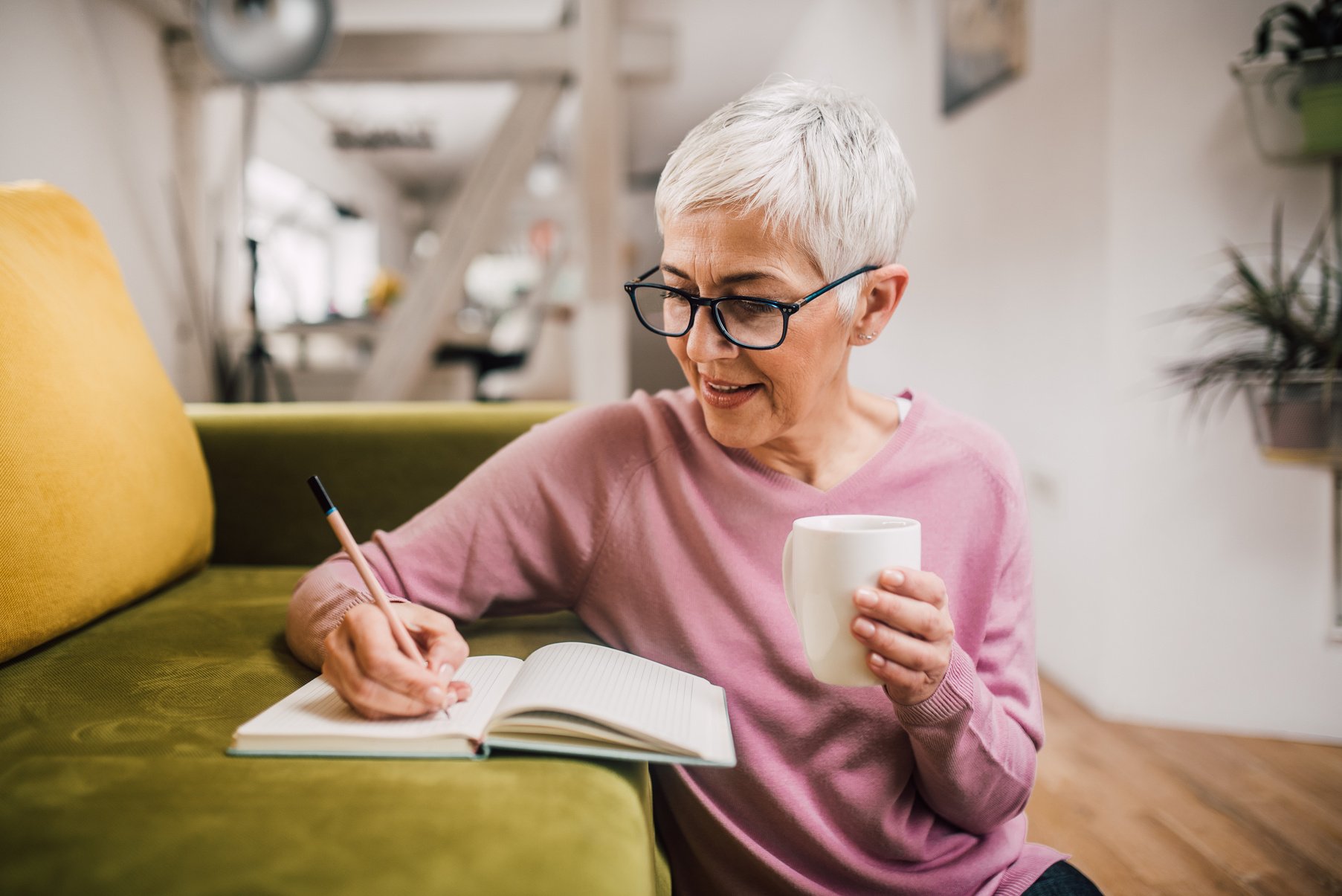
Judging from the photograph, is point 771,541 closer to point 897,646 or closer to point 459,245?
point 897,646

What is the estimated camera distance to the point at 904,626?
59 centimetres

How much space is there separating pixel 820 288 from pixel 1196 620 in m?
1.86

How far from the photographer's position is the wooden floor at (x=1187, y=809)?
1479 millimetres

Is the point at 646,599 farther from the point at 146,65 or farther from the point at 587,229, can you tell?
the point at 146,65

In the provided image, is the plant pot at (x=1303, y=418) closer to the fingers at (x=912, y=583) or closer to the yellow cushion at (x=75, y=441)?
the fingers at (x=912, y=583)

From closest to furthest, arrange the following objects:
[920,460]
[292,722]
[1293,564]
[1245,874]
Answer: [292,722], [920,460], [1245,874], [1293,564]

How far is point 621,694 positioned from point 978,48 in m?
2.90

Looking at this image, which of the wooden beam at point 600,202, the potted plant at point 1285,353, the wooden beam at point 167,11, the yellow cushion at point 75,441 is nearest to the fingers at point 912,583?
the yellow cushion at point 75,441

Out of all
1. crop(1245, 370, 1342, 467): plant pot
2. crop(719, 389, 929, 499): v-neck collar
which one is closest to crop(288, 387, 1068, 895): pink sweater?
crop(719, 389, 929, 499): v-neck collar

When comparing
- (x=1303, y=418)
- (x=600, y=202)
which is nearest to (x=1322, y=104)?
(x=1303, y=418)

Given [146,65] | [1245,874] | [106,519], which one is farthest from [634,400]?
[146,65]

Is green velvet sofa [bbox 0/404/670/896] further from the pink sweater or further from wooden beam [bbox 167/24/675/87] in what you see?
wooden beam [bbox 167/24/675/87]

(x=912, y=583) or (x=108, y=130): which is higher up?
(x=108, y=130)

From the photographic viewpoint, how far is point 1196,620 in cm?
210
